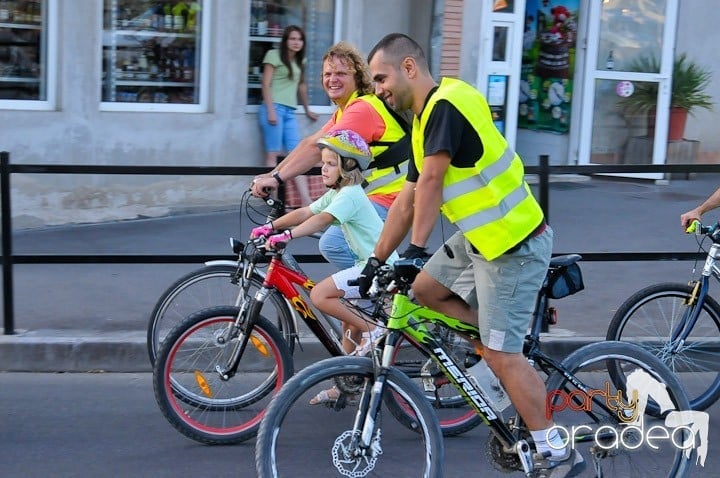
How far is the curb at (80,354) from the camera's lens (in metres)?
6.50

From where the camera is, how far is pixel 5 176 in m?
6.46

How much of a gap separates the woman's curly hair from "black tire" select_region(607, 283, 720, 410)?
187 centimetres

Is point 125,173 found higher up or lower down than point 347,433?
higher up

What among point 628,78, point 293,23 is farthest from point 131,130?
point 628,78

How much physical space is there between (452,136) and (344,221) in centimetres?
138

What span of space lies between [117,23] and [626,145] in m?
6.70

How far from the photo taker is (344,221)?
534 centimetres

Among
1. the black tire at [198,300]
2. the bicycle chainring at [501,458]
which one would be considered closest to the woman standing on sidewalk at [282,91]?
the black tire at [198,300]

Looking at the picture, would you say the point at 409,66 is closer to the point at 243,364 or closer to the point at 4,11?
the point at 243,364

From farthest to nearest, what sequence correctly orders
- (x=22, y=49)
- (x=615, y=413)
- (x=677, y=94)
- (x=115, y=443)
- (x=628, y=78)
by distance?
1. (x=677, y=94)
2. (x=628, y=78)
3. (x=22, y=49)
4. (x=115, y=443)
5. (x=615, y=413)

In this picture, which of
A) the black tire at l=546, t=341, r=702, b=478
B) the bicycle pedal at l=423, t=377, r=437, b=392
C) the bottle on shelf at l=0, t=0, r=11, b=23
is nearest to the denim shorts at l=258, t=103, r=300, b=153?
→ the bottle on shelf at l=0, t=0, r=11, b=23

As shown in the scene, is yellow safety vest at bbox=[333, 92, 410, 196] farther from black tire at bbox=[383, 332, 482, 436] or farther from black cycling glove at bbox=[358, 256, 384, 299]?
black cycling glove at bbox=[358, 256, 384, 299]

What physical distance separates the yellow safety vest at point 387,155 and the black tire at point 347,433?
1.75 m

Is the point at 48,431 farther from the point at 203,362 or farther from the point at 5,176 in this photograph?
the point at 5,176
